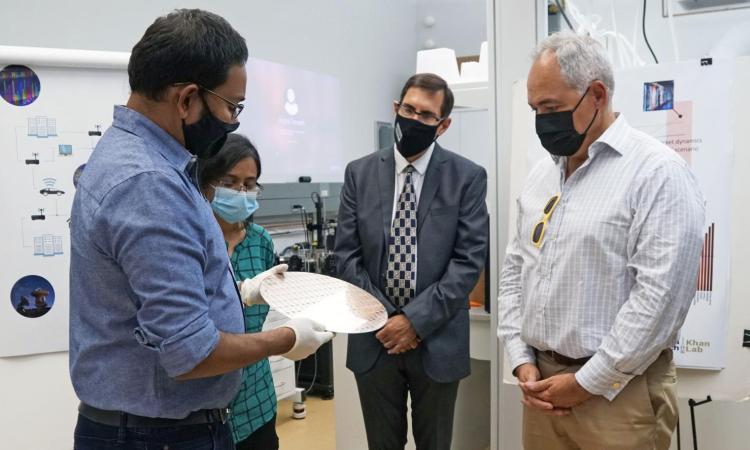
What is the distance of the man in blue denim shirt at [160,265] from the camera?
3.14ft

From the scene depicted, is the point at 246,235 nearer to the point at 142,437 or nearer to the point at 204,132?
the point at 204,132

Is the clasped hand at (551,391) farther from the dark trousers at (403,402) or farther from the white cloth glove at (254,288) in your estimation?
the white cloth glove at (254,288)

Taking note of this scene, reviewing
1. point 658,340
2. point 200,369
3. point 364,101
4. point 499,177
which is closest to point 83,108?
point 499,177

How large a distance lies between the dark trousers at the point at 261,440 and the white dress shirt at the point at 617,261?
2.55 feet

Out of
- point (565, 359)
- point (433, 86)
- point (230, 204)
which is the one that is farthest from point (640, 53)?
point (230, 204)

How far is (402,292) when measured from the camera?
2.07 m

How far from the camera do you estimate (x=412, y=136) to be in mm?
2098

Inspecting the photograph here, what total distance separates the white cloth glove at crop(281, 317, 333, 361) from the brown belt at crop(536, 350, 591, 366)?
0.68m

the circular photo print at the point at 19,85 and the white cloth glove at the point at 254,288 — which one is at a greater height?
the circular photo print at the point at 19,85

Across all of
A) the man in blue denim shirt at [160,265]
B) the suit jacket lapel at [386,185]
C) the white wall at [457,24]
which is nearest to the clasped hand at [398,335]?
the suit jacket lapel at [386,185]

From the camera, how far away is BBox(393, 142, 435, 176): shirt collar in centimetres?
212

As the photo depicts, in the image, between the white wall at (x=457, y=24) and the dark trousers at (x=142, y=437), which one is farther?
the white wall at (x=457, y=24)

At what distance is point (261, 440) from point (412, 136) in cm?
110

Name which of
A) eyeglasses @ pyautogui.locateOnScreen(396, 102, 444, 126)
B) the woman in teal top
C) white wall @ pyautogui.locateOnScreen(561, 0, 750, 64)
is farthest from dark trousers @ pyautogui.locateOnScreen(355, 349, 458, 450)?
white wall @ pyautogui.locateOnScreen(561, 0, 750, 64)
